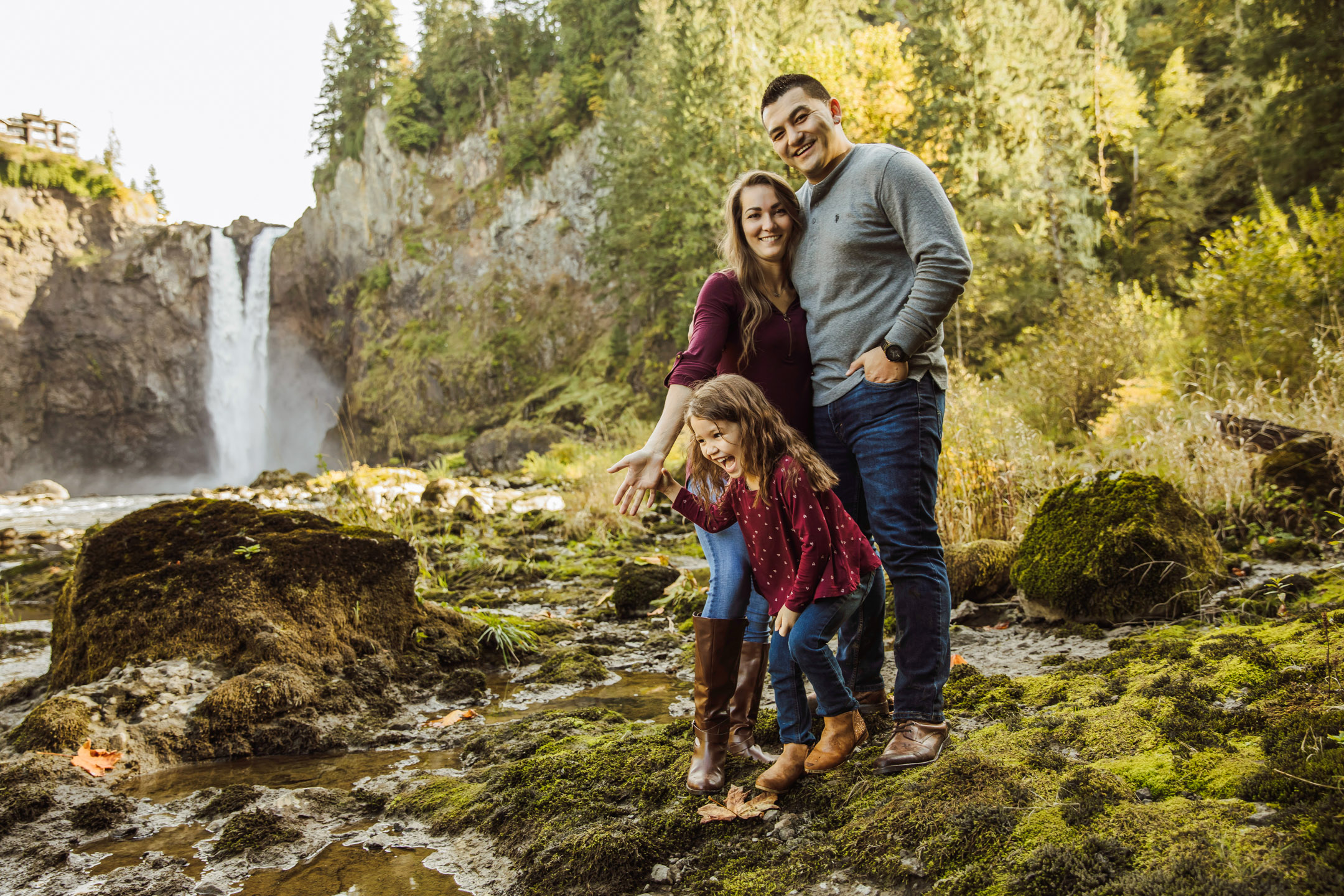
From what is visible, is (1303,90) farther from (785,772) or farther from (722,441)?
(785,772)

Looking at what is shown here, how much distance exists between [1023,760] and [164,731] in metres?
3.52

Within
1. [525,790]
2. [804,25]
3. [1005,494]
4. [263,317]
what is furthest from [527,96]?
[525,790]

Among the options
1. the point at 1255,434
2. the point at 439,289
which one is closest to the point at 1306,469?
the point at 1255,434

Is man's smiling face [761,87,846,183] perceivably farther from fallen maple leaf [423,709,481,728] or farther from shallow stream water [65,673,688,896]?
fallen maple leaf [423,709,481,728]

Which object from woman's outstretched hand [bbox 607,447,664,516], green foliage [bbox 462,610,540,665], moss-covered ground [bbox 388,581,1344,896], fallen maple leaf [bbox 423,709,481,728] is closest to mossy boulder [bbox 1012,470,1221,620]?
moss-covered ground [bbox 388,581,1344,896]

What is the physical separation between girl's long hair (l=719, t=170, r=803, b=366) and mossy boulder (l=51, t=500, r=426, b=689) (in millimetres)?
2962

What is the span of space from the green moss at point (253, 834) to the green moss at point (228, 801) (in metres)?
0.19

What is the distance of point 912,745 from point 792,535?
73 cm

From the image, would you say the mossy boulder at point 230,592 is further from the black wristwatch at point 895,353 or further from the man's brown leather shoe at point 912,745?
the black wristwatch at point 895,353

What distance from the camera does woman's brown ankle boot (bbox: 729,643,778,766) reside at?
2.65 m

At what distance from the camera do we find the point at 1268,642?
2.97 m

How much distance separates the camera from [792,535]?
2477mm

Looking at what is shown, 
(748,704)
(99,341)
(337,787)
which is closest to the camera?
(748,704)

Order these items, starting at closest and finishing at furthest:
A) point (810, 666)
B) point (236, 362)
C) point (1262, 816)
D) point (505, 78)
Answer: point (1262, 816) < point (810, 666) < point (236, 362) < point (505, 78)
